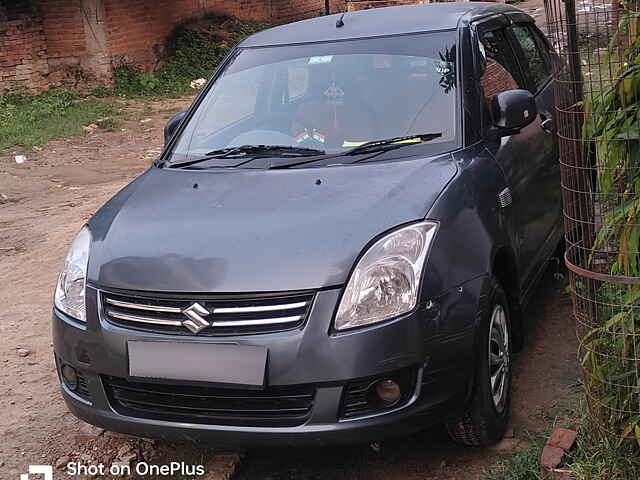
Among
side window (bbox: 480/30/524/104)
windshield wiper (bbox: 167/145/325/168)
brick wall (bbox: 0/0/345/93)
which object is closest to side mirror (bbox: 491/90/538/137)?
side window (bbox: 480/30/524/104)

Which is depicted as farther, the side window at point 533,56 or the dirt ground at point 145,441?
the side window at point 533,56

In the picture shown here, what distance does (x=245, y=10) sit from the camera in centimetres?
1903

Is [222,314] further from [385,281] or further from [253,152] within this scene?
[253,152]

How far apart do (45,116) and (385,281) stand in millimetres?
11182

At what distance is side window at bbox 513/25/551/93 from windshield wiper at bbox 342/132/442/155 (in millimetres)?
1416

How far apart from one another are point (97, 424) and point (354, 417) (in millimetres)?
1035

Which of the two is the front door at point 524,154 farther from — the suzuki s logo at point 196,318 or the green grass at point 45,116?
the green grass at point 45,116

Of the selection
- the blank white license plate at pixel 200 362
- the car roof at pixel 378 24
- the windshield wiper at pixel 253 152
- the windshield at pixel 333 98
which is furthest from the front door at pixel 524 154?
the blank white license plate at pixel 200 362

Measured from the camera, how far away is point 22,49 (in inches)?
564

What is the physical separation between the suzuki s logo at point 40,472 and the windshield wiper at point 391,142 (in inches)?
73.8

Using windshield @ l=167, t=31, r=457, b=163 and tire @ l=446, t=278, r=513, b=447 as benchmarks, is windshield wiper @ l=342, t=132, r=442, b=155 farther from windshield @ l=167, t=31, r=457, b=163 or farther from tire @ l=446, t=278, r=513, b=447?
tire @ l=446, t=278, r=513, b=447

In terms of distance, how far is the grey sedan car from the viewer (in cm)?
311

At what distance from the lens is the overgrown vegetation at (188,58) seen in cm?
1524

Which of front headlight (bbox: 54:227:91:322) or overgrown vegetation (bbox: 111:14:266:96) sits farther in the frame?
overgrown vegetation (bbox: 111:14:266:96)
